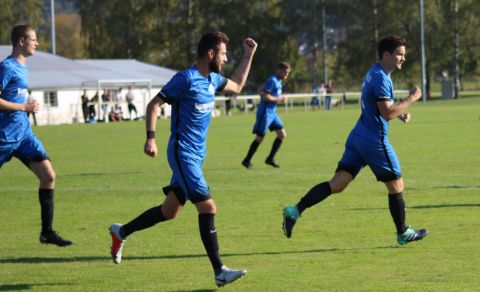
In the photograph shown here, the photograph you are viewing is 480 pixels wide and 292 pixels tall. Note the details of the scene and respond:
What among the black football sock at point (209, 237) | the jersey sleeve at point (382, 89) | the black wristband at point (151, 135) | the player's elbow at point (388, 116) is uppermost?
the jersey sleeve at point (382, 89)

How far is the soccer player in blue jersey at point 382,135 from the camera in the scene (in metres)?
9.80

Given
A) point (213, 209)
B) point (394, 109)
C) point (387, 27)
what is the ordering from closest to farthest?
point (213, 209), point (394, 109), point (387, 27)

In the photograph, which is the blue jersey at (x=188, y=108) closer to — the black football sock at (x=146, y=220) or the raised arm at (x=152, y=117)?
the raised arm at (x=152, y=117)

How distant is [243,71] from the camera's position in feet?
30.5

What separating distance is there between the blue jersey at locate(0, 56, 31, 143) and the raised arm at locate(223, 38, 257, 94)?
239cm

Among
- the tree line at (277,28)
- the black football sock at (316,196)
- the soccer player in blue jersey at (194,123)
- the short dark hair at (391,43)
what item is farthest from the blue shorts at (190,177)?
the tree line at (277,28)

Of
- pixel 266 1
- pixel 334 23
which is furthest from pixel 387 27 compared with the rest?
pixel 266 1

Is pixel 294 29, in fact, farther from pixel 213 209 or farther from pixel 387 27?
pixel 213 209

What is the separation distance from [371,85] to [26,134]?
140 inches

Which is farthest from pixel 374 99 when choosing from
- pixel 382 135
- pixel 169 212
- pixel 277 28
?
pixel 277 28

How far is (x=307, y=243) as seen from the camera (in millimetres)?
10312

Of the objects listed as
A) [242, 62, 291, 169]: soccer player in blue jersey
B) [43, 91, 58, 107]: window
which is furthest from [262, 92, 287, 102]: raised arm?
[43, 91, 58, 107]: window

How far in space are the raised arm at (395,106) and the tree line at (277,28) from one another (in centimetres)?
6841

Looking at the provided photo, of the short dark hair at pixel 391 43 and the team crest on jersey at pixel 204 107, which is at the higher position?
the short dark hair at pixel 391 43
